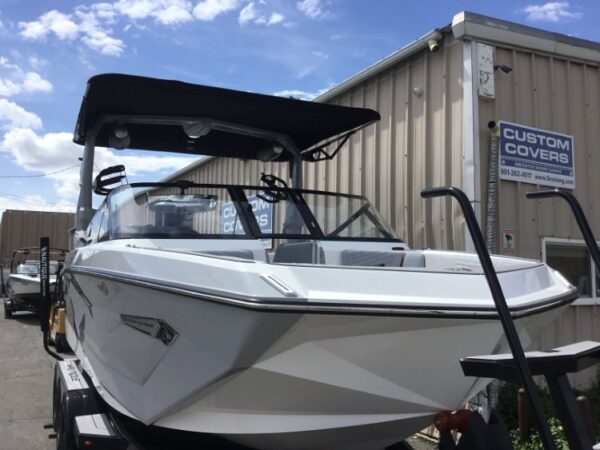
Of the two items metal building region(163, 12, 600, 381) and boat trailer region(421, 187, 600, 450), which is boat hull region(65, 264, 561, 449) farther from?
metal building region(163, 12, 600, 381)

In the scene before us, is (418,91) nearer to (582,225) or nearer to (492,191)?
(492,191)

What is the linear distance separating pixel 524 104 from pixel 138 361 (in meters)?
4.26

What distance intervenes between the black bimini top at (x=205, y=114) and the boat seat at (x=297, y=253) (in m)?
1.22

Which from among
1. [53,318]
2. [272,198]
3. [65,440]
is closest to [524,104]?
[272,198]

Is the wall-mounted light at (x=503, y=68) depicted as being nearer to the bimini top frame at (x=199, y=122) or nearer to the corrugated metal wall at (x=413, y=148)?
the corrugated metal wall at (x=413, y=148)

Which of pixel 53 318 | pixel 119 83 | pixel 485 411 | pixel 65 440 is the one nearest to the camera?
pixel 65 440

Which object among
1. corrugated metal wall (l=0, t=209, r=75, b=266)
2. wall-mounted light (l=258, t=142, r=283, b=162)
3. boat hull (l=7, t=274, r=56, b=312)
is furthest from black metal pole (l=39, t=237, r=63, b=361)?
corrugated metal wall (l=0, t=209, r=75, b=266)

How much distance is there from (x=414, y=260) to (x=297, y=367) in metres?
1.54

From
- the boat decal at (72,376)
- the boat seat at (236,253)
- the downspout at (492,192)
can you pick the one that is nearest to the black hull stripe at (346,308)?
the boat seat at (236,253)

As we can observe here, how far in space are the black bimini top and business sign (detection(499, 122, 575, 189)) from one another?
1.27m

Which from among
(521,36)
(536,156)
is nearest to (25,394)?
(536,156)

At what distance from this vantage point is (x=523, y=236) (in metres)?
5.16

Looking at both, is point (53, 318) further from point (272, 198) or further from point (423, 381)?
point (423, 381)

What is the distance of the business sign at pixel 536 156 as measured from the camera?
509 cm
